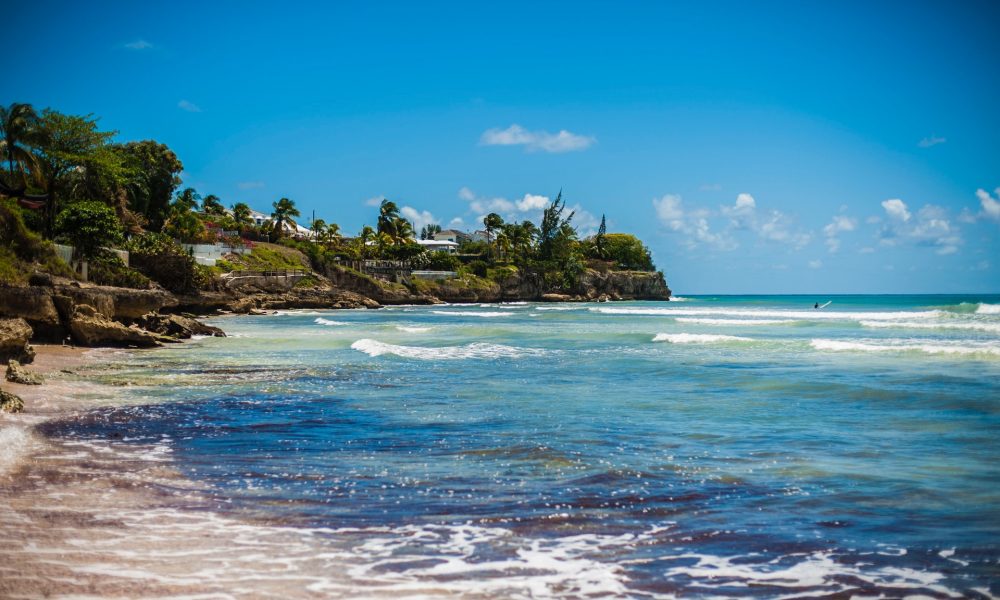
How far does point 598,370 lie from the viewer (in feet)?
61.8

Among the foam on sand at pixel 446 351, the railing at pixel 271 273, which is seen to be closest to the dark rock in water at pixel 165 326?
the foam on sand at pixel 446 351

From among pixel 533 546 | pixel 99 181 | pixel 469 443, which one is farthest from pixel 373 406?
pixel 99 181

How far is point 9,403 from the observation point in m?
10.8

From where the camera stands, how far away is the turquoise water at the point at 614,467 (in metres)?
5.22

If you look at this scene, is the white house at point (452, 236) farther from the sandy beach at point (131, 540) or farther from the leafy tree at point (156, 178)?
the sandy beach at point (131, 540)

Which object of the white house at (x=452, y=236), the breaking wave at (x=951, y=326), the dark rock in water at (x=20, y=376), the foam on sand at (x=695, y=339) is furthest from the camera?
the white house at (x=452, y=236)

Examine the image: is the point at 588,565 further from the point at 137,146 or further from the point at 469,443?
the point at 137,146

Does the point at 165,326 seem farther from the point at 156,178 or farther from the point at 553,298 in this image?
the point at 553,298

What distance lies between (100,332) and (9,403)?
12.7 meters

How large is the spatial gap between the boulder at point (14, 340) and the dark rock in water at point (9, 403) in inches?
198

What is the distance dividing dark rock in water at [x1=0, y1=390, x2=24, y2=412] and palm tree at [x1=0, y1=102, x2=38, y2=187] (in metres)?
34.2

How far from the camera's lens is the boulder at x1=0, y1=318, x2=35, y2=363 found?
15.1 metres

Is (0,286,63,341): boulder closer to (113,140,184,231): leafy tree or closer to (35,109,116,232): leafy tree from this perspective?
(35,109,116,232): leafy tree

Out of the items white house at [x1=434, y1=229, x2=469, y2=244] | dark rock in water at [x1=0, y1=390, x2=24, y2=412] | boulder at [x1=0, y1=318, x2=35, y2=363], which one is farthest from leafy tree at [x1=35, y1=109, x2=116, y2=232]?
white house at [x1=434, y1=229, x2=469, y2=244]
